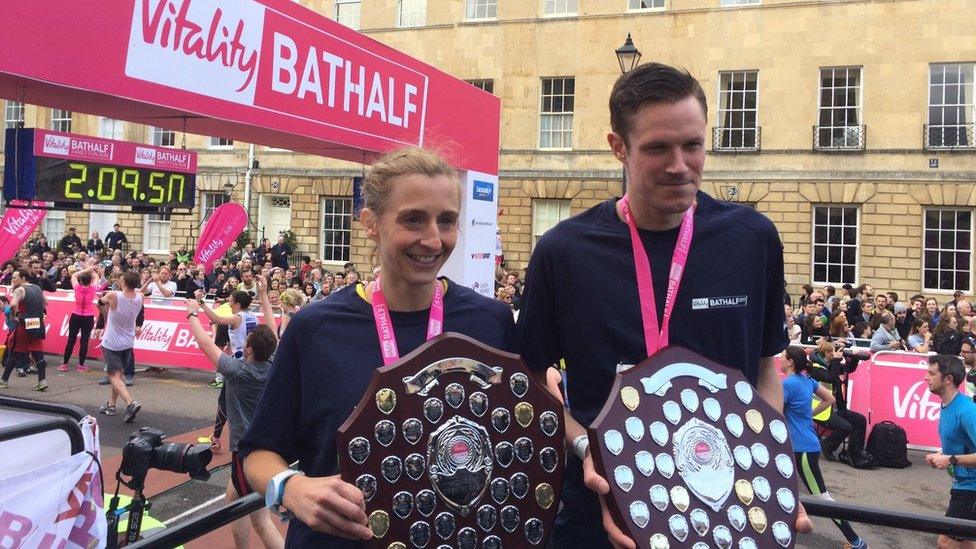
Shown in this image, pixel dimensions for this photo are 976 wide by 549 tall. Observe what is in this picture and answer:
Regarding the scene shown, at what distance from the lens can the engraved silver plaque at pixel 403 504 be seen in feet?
4.98

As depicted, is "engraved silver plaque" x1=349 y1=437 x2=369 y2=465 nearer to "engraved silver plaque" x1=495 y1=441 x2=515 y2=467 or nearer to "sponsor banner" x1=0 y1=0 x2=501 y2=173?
"engraved silver plaque" x1=495 y1=441 x2=515 y2=467

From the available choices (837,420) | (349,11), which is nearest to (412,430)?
(837,420)

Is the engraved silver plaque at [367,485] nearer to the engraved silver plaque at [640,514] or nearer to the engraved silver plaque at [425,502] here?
the engraved silver plaque at [425,502]

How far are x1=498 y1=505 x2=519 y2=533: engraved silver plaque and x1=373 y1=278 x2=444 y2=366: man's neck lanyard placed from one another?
43 centimetres

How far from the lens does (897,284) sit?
20.4 meters

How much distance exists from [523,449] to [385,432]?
0.33 meters

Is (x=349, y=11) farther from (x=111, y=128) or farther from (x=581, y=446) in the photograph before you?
(x=581, y=446)

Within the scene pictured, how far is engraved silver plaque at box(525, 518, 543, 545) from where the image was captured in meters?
1.62

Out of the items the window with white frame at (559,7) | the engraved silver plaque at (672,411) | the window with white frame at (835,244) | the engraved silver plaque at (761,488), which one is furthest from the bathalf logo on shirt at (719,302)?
the window with white frame at (559,7)

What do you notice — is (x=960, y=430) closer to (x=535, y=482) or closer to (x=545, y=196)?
(x=535, y=482)

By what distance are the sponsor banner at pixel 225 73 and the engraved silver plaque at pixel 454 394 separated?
371 cm

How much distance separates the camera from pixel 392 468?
1521 mm

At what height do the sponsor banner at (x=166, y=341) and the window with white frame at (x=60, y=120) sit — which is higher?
the window with white frame at (x=60, y=120)

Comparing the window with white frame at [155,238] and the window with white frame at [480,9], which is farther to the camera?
the window with white frame at [155,238]
